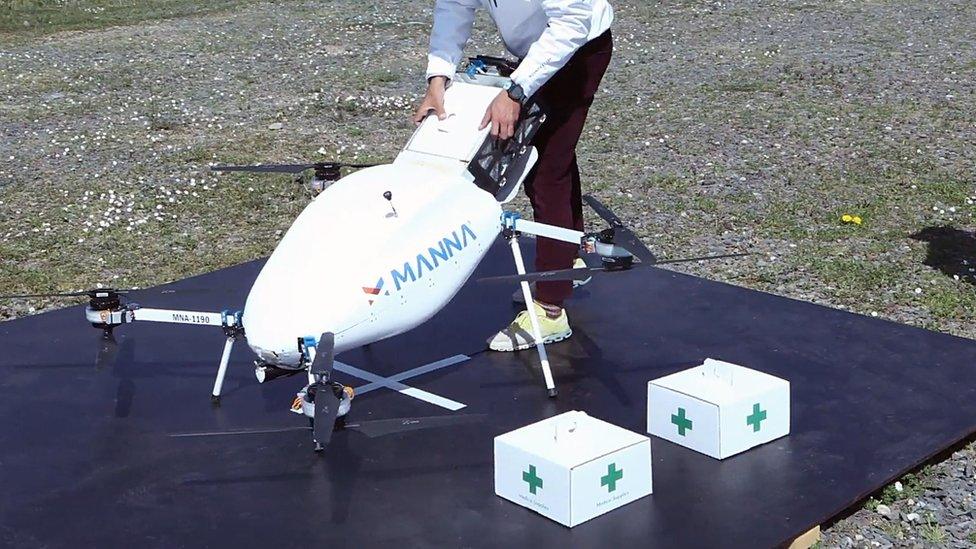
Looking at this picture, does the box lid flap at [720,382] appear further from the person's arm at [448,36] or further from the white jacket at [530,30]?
the person's arm at [448,36]

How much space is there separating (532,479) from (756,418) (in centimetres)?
91

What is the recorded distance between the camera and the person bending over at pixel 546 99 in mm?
4902

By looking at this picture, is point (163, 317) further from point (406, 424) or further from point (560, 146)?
point (560, 146)

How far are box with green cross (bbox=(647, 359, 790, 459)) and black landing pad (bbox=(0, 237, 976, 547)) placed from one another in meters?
0.05

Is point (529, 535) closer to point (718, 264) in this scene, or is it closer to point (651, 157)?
point (718, 264)

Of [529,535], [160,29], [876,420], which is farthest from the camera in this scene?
[160,29]

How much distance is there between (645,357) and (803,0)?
13967mm

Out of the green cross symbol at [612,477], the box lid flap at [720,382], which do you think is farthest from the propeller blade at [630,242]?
the green cross symbol at [612,477]

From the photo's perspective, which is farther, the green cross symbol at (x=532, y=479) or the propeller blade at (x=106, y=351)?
the propeller blade at (x=106, y=351)

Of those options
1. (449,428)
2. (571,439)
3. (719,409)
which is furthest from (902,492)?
(449,428)

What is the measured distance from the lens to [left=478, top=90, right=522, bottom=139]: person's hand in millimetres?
4641

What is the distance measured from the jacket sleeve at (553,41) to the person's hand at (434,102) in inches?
14.8

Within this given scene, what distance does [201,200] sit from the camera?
8.48 metres

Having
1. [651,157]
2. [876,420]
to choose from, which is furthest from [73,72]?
[876,420]
